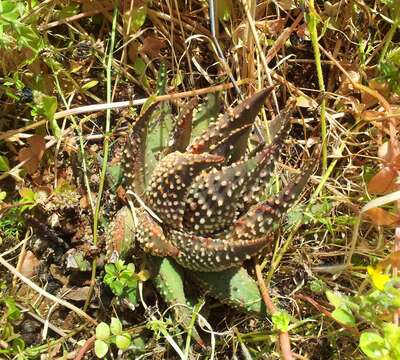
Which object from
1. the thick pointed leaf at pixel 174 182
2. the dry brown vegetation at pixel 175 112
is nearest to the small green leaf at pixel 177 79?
the dry brown vegetation at pixel 175 112

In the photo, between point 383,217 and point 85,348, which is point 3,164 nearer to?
point 85,348

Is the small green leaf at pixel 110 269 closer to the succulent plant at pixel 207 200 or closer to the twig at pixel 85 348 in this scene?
the succulent plant at pixel 207 200

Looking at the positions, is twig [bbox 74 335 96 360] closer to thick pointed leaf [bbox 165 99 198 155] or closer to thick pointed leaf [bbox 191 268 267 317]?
thick pointed leaf [bbox 191 268 267 317]

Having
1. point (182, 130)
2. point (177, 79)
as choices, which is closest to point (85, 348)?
point (182, 130)

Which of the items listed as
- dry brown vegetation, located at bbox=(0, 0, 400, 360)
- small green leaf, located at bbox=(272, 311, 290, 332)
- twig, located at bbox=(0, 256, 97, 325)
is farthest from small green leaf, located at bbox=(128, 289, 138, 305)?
small green leaf, located at bbox=(272, 311, 290, 332)

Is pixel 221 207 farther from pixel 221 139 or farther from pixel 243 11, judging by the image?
pixel 243 11

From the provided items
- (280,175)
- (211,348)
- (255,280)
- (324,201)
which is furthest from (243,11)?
(211,348)

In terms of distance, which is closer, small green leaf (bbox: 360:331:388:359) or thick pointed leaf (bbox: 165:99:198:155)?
small green leaf (bbox: 360:331:388:359)
